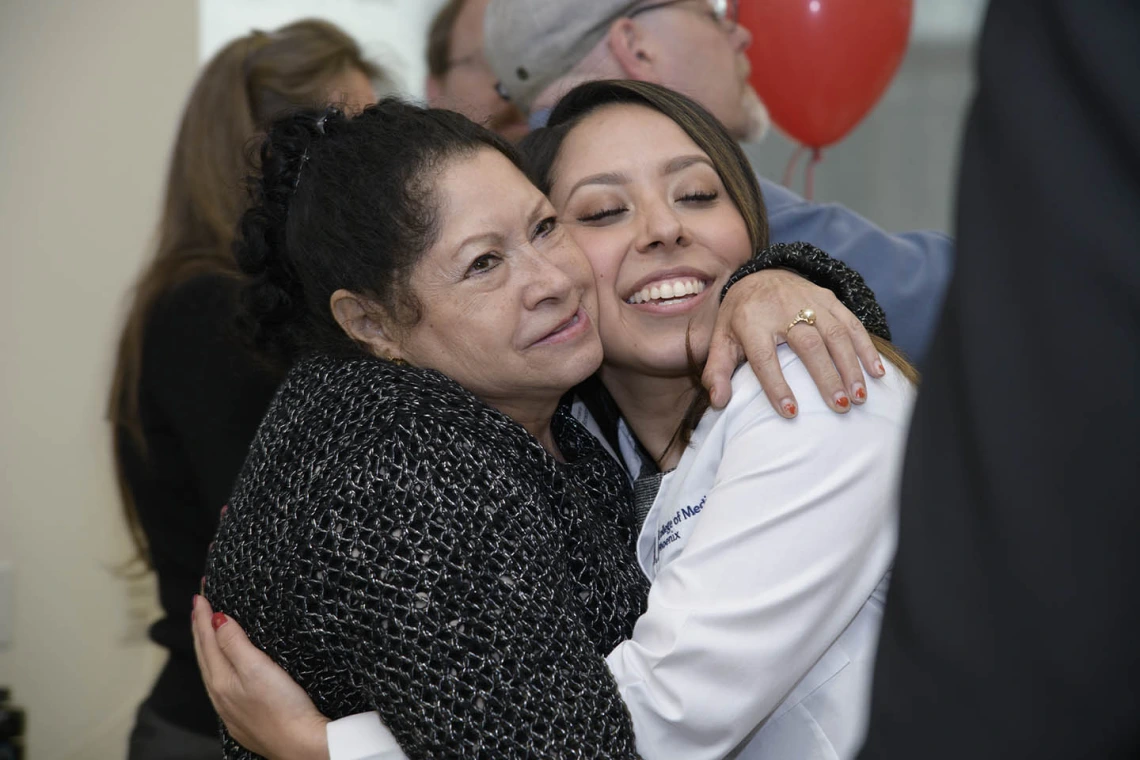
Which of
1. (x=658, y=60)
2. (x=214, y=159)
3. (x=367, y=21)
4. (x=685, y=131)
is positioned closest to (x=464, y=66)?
(x=367, y=21)

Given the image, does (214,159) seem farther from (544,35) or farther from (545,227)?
(545,227)

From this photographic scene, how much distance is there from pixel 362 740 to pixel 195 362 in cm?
95

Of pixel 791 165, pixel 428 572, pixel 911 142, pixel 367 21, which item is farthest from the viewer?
pixel 911 142

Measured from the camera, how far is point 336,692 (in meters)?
1.36

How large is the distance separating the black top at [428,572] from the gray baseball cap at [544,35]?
119 cm

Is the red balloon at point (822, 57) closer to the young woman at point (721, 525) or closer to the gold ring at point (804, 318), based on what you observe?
the young woman at point (721, 525)

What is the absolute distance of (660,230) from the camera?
5.41 feet

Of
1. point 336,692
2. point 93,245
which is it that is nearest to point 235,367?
point 336,692

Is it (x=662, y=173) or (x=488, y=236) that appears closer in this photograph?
(x=488, y=236)

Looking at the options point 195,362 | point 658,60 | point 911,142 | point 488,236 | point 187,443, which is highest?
point 488,236

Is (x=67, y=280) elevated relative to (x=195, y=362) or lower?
lower


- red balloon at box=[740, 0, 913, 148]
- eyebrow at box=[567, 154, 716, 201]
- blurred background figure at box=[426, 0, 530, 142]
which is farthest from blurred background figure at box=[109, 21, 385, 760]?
red balloon at box=[740, 0, 913, 148]

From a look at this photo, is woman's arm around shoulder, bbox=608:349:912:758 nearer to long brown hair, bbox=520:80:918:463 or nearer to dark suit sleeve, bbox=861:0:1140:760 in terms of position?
long brown hair, bbox=520:80:918:463

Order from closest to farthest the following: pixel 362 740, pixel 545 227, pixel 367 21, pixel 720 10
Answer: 1. pixel 362 740
2. pixel 545 227
3. pixel 720 10
4. pixel 367 21
